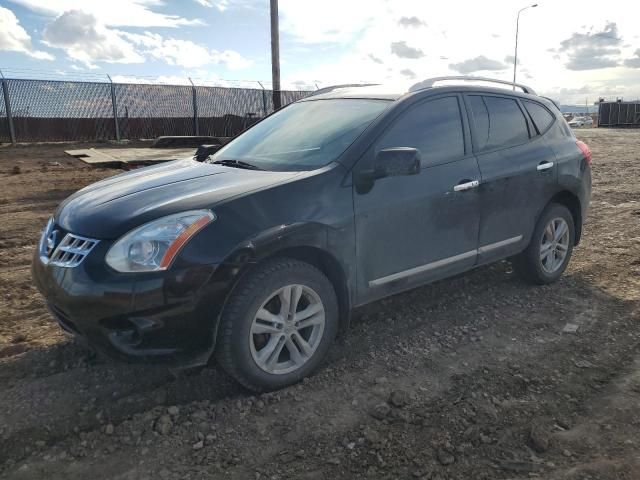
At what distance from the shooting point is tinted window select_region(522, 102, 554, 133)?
15.8 feet

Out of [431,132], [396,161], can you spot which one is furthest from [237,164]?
[431,132]

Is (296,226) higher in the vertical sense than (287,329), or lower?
higher

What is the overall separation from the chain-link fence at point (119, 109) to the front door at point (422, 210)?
1517 cm

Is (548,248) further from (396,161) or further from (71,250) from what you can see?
(71,250)

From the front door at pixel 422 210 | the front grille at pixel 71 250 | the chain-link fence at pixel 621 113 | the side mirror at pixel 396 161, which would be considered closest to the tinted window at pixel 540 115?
the front door at pixel 422 210

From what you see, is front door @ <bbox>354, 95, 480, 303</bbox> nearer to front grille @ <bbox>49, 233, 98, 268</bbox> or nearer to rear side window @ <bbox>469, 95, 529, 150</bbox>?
rear side window @ <bbox>469, 95, 529, 150</bbox>

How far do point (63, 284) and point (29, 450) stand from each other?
81 cm

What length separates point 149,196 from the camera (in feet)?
10.4

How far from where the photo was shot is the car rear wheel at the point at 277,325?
2.93 metres

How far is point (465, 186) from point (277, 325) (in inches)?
69.9

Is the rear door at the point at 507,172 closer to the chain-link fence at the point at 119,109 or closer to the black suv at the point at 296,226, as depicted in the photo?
the black suv at the point at 296,226

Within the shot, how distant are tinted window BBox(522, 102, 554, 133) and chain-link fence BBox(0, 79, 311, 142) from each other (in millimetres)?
14298

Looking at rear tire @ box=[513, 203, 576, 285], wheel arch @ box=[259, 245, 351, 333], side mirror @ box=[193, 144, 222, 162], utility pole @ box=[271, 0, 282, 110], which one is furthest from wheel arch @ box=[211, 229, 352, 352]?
utility pole @ box=[271, 0, 282, 110]

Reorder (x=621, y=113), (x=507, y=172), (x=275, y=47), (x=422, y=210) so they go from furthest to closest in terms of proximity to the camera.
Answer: (x=621, y=113), (x=275, y=47), (x=507, y=172), (x=422, y=210)
